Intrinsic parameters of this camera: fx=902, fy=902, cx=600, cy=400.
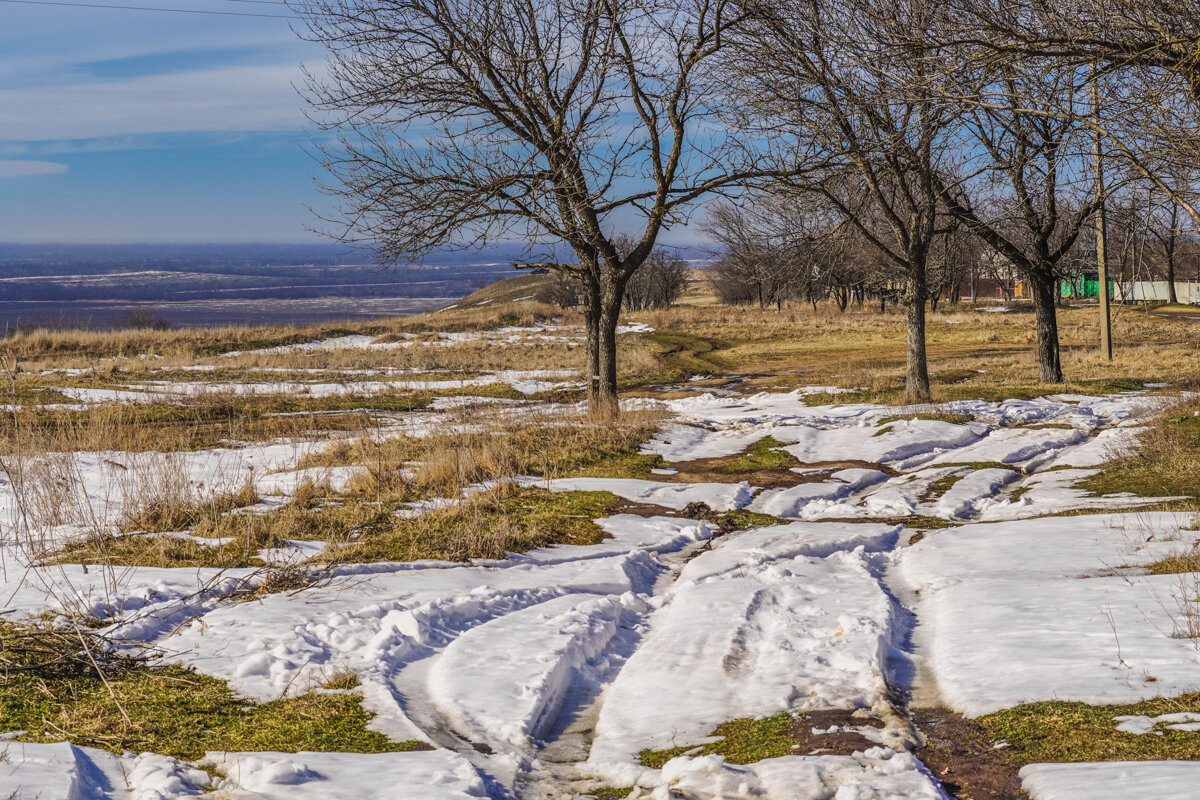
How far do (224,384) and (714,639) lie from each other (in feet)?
78.5

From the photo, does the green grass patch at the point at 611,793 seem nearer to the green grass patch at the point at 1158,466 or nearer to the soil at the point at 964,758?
the soil at the point at 964,758

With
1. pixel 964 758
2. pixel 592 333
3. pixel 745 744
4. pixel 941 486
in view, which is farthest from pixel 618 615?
pixel 592 333

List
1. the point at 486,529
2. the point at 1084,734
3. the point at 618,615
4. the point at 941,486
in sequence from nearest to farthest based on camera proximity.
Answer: the point at 1084,734, the point at 618,615, the point at 486,529, the point at 941,486

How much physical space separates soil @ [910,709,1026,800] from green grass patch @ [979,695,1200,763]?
2.7 inches

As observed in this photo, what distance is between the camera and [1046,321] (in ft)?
A: 62.6

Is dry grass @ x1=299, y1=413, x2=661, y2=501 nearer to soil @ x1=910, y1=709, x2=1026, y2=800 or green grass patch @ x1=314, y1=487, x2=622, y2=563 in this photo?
green grass patch @ x1=314, y1=487, x2=622, y2=563

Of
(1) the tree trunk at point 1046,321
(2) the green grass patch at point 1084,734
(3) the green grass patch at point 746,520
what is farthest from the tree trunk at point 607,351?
(2) the green grass patch at point 1084,734

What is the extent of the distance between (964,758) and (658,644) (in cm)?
191

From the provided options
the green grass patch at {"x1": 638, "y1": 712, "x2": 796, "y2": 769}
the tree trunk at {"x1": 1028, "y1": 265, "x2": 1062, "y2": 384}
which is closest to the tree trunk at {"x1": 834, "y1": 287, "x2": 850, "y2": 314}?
the tree trunk at {"x1": 1028, "y1": 265, "x2": 1062, "y2": 384}

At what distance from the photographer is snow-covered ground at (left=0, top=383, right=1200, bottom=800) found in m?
3.42

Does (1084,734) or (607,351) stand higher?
(607,351)

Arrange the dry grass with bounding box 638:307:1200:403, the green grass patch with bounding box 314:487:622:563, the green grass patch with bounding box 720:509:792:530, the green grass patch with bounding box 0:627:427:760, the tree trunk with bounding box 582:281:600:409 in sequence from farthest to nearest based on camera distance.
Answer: the dry grass with bounding box 638:307:1200:403
the tree trunk with bounding box 582:281:600:409
the green grass patch with bounding box 720:509:792:530
the green grass patch with bounding box 314:487:622:563
the green grass patch with bounding box 0:627:427:760

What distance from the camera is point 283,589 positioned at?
5.71m

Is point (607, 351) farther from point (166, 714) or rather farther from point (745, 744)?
point (166, 714)
